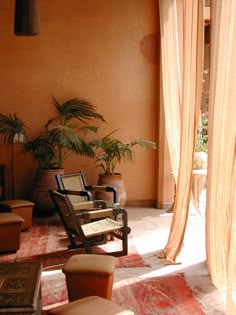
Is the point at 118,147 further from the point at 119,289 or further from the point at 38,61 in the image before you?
the point at 119,289

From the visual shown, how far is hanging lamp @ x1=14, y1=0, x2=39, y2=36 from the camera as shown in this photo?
14.0 feet

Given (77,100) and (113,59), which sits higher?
(113,59)

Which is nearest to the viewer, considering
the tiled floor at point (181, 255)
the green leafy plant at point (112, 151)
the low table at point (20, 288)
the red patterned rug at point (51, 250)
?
the low table at point (20, 288)

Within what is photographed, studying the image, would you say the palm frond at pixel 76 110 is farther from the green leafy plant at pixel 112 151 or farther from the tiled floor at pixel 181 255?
the tiled floor at pixel 181 255

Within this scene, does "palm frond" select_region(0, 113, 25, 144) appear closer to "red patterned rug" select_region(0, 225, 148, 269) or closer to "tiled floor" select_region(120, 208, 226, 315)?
"red patterned rug" select_region(0, 225, 148, 269)

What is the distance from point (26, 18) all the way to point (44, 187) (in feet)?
9.09

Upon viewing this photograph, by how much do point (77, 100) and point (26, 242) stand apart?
267 cm

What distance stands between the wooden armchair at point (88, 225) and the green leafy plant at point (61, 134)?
1532 mm

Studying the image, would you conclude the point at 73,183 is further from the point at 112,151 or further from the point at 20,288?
the point at 20,288

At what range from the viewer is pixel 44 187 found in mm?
6281

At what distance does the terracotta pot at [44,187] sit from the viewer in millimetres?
6273

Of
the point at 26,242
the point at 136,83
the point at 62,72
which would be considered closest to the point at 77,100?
the point at 62,72

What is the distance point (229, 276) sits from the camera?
2.95 metres

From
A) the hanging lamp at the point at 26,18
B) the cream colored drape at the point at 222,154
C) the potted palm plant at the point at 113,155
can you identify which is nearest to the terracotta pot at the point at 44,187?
the potted palm plant at the point at 113,155
